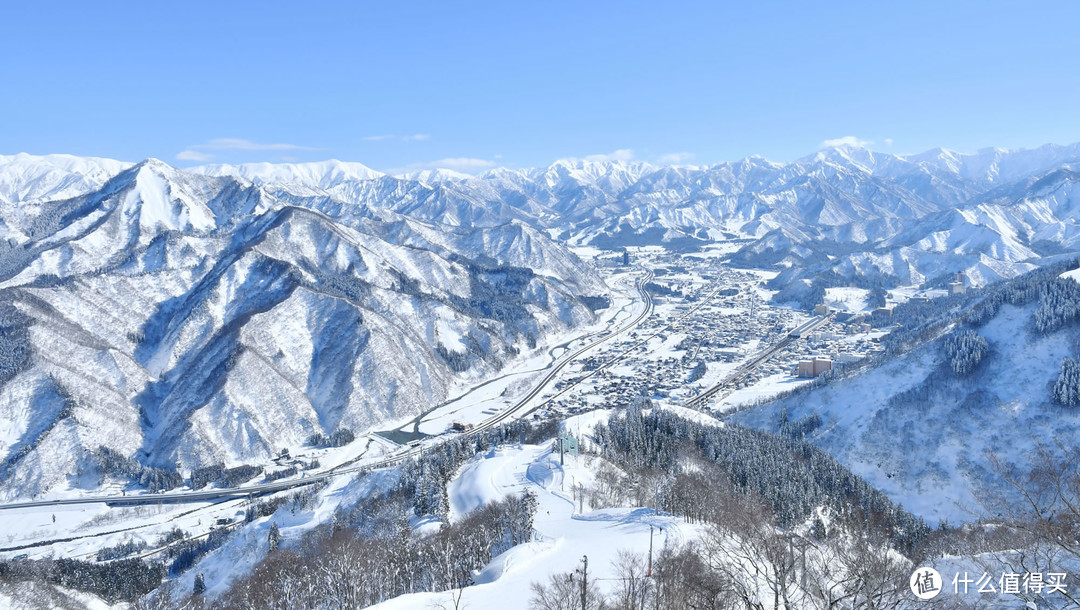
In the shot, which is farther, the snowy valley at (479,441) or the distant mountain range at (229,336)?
the distant mountain range at (229,336)

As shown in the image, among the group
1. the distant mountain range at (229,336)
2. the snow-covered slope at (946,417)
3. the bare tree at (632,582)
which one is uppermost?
the distant mountain range at (229,336)

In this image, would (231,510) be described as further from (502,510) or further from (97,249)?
(97,249)

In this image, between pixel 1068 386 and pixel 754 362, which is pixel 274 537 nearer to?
pixel 1068 386

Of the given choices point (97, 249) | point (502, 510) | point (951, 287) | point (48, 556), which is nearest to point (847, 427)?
point (502, 510)

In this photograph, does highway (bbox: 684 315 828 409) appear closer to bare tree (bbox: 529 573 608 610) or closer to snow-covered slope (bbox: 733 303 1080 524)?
snow-covered slope (bbox: 733 303 1080 524)

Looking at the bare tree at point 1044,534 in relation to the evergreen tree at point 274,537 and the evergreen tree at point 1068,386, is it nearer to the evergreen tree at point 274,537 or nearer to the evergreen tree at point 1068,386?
the evergreen tree at point 1068,386

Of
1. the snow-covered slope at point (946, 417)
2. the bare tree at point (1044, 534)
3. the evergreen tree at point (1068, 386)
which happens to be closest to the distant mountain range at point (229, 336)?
the snow-covered slope at point (946, 417)
